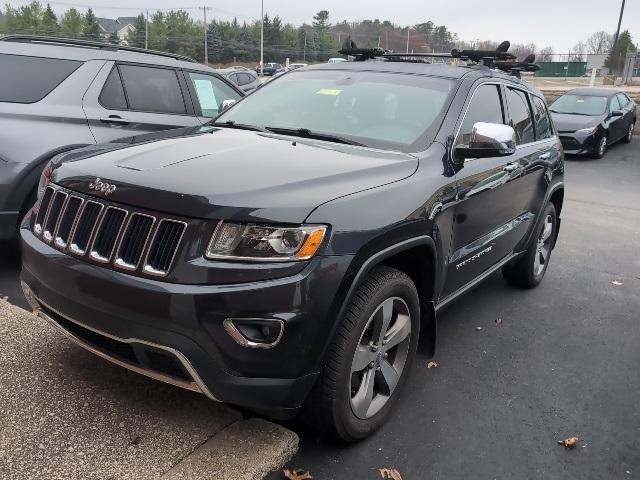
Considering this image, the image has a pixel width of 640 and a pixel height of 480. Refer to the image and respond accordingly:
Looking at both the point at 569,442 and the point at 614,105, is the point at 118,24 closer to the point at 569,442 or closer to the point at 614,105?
the point at 614,105

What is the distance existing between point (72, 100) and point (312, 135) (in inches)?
103

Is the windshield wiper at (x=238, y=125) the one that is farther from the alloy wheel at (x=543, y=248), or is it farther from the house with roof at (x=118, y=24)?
the house with roof at (x=118, y=24)

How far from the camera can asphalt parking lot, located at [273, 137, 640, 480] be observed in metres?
2.90

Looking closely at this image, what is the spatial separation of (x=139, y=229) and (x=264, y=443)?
3.80ft

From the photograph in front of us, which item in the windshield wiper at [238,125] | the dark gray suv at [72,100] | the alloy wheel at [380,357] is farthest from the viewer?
the dark gray suv at [72,100]

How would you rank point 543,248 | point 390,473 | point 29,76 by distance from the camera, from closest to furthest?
point 390,473
point 29,76
point 543,248

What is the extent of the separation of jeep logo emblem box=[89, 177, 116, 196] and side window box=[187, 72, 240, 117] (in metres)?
3.75

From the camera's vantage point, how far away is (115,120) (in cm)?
538

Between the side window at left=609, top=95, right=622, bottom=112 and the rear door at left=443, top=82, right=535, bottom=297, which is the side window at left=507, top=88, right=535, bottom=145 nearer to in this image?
the rear door at left=443, top=82, right=535, bottom=297

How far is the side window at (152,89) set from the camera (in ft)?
18.5

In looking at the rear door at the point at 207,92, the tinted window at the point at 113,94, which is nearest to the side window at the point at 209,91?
the rear door at the point at 207,92

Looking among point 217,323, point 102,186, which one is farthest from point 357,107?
point 217,323

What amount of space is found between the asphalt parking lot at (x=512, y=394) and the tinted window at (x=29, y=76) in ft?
4.54

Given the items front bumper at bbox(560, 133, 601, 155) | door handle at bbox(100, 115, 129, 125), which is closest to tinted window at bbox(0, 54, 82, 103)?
door handle at bbox(100, 115, 129, 125)
